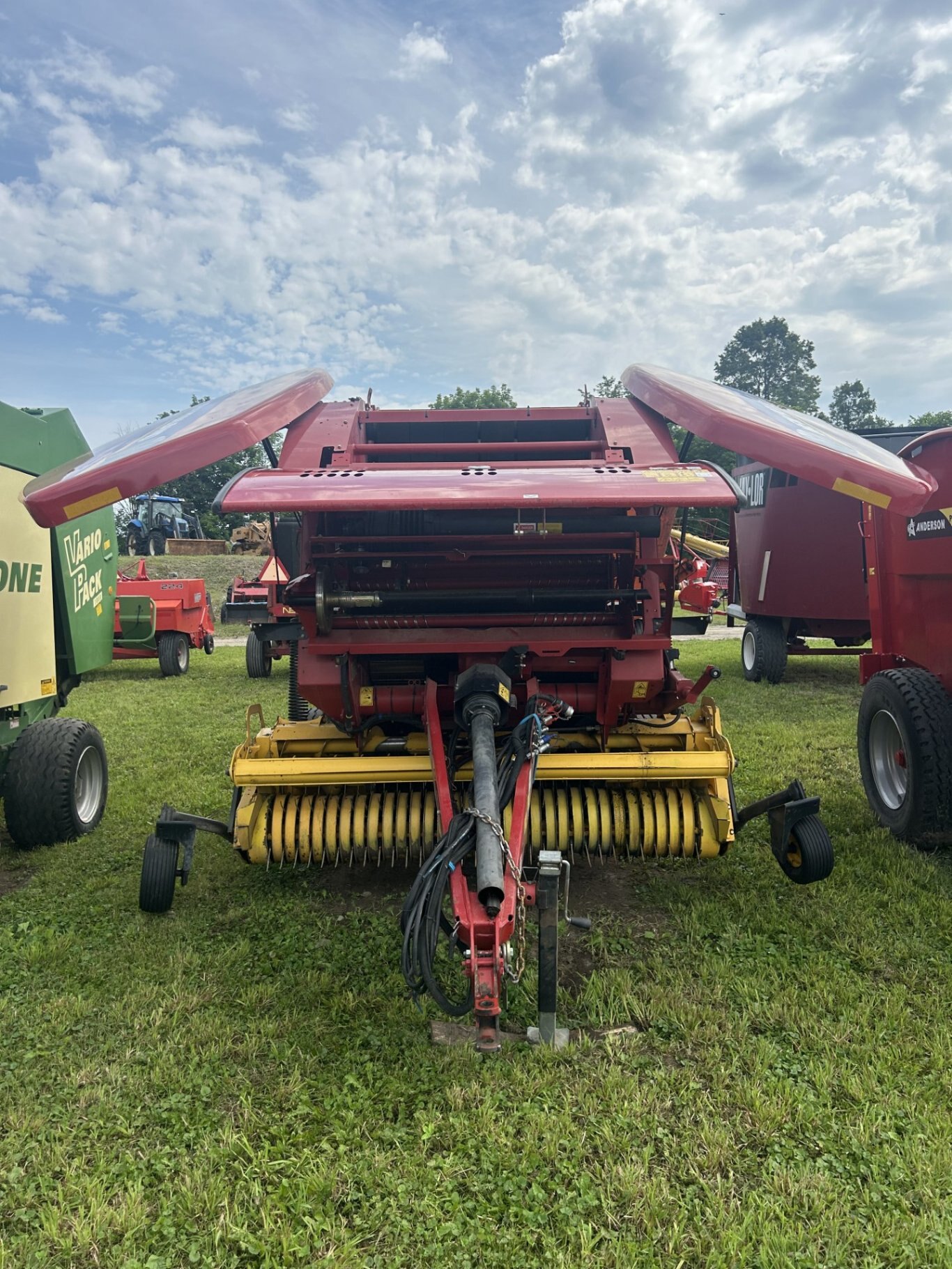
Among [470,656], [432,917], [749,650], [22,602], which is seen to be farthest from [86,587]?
[749,650]

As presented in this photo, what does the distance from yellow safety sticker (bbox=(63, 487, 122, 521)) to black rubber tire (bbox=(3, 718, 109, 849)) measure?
169 cm

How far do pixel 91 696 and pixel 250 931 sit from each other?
6983 mm

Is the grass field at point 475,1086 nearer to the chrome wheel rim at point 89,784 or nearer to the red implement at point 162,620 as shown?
the chrome wheel rim at point 89,784

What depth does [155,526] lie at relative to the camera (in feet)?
88.9

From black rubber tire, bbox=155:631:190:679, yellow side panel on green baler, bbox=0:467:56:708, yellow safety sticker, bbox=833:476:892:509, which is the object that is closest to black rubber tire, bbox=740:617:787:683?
yellow safety sticker, bbox=833:476:892:509

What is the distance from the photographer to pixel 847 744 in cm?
620

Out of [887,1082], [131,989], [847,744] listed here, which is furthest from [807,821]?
[847,744]

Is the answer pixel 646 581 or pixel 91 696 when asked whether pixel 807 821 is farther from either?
A: pixel 91 696

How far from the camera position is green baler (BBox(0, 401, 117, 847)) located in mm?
4012

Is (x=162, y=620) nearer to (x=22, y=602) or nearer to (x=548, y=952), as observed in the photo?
(x=22, y=602)

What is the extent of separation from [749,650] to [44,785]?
7858mm

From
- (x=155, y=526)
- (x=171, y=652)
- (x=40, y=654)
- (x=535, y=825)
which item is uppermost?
(x=155, y=526)

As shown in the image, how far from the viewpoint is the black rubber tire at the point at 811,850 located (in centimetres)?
318

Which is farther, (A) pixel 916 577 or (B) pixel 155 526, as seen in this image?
(B) pixel 155 526
